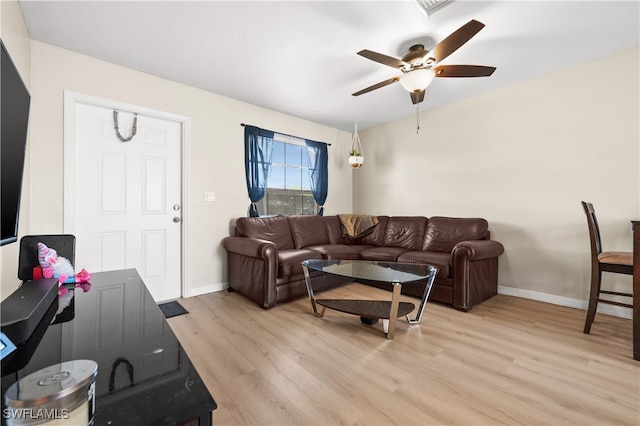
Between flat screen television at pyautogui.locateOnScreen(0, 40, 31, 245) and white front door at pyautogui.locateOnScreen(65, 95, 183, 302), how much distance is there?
59.8 inches

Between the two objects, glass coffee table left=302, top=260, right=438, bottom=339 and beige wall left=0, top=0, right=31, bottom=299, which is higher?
beige wall left=0, top=0, right=31, bottom=299

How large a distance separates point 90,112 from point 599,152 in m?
4.93

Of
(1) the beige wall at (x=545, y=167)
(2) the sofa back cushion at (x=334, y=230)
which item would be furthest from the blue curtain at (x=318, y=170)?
(1) the beige wall at (x=545, y=167)

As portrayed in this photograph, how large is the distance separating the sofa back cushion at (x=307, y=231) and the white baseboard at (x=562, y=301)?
2335 millimetres

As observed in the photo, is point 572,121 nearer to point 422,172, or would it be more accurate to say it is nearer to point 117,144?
point 422,172

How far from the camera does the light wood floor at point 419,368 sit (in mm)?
1351

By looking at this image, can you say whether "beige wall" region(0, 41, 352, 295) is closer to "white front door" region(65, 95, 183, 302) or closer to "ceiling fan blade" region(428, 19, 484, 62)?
"white front door" region(65, 95, 183, 302)

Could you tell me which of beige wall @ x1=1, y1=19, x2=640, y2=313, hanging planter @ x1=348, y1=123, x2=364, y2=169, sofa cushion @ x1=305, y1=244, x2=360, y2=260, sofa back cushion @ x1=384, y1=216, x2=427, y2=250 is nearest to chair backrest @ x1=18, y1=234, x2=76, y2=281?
beige wall @ x1=1, y1=19, x2=640, y2=313

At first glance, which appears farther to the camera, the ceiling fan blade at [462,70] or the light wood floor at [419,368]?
the ceiling fan blade at [462,70]

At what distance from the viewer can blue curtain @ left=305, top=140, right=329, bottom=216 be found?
4465 mm

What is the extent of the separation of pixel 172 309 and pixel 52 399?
2600 mm

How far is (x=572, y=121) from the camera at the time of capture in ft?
9.22

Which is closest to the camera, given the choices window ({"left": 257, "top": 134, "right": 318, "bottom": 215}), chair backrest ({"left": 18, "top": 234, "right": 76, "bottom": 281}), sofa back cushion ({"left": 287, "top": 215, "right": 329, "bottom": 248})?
chair backrest ({"left": 18, "top": 234, "right": 76, "bottom": 281})

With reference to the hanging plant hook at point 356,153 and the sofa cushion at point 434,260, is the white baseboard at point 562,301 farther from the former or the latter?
the hanging plant hook at point 356,153
